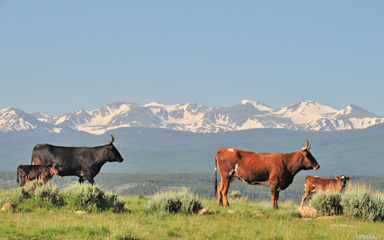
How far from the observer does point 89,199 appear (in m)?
20.5

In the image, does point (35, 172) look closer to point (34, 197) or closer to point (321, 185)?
point (34, 197)

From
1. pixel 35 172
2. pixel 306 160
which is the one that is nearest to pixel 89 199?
pixel 35 172

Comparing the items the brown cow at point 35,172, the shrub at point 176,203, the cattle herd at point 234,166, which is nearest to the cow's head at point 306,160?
the cattle herd at point 234,166

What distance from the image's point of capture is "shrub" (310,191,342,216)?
843 inches

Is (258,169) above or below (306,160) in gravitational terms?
below

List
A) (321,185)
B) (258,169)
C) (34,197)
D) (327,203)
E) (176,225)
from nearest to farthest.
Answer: (176,225), (34,197), (327,203), (258,169), (321,185)

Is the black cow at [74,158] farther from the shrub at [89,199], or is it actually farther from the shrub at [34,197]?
the shrub at [89,199]

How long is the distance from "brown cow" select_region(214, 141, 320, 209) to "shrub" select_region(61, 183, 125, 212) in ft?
16.1

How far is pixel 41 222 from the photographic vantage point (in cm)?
1730

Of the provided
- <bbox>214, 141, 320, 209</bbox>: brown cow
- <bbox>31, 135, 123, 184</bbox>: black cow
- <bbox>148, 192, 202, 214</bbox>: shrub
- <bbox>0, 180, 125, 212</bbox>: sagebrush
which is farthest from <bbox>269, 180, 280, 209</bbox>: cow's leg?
<bbox>31, 135, 123, 184</bbox>: black cow

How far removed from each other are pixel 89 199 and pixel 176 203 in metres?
3.14

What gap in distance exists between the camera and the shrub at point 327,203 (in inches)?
843

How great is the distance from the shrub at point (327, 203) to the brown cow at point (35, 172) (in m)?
11.4

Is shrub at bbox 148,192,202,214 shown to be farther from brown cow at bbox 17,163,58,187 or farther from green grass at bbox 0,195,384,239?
brown cow at bbox 17,163,58,187
